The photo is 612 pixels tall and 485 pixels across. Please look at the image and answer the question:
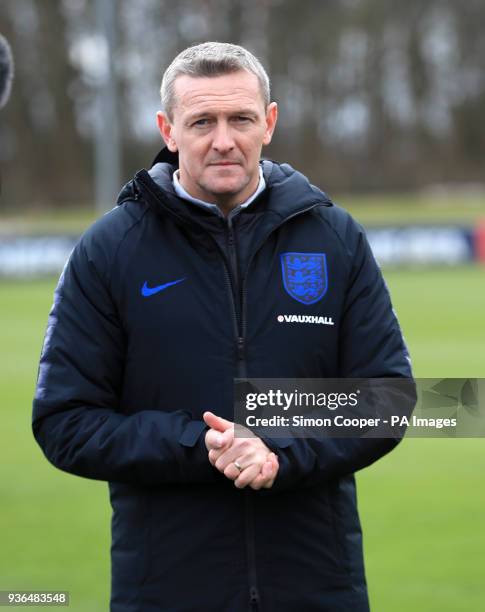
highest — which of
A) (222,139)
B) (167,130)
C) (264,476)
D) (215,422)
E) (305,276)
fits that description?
(167,130)

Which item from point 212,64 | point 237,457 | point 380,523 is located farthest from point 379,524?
point 212,64

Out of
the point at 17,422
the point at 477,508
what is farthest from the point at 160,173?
the point at 17,422

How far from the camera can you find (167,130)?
331cm

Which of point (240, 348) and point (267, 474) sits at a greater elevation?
point (240, 348)

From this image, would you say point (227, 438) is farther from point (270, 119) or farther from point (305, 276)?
point (270, 119)

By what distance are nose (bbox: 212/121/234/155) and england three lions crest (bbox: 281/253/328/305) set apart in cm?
31

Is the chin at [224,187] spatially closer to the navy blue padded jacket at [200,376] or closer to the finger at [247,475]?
the navy blue padded jacket at [200,376]

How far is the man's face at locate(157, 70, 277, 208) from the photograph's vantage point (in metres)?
3.13

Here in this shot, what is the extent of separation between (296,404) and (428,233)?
73.2ft

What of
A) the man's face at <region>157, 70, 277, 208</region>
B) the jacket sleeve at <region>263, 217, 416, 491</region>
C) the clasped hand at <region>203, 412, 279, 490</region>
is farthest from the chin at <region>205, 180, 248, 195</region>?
the clasped hand at <region>203, 412, 279, 490</region>

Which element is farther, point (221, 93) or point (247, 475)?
point (221, 93)

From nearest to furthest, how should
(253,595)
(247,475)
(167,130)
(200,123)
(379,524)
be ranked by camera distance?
(247,475) < (253,595) < (200,123) < (167,130) < (379,524)

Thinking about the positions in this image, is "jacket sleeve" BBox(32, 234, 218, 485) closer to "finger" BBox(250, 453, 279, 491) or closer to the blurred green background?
"finger" BBox(250, 453, 279, 491)

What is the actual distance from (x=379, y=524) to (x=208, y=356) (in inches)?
168
